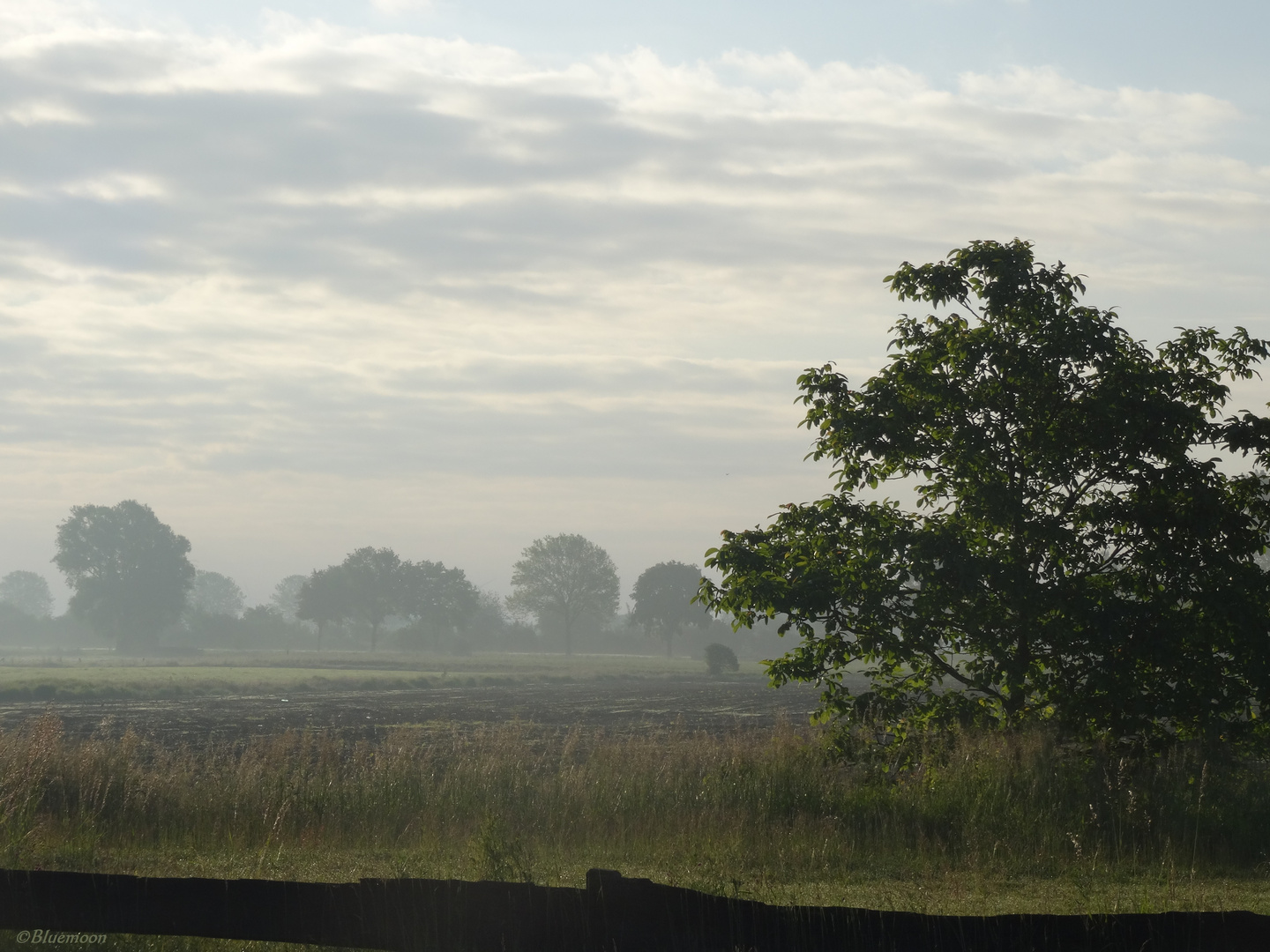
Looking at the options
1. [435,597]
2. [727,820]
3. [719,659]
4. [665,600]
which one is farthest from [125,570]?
[727,820]

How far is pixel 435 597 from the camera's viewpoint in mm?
150125

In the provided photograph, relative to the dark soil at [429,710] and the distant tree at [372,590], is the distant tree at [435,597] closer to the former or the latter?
the distant tree at [372,590]

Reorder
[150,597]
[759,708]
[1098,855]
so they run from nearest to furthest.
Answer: [1098,855] → [759,708] → [150,597]

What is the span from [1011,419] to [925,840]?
544 centimetres

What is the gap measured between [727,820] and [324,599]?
5598 inches

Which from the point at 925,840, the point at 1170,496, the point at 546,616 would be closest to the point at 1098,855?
the point at 925,840

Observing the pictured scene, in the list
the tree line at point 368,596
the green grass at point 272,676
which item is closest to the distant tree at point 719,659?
the green grass at point 272,676

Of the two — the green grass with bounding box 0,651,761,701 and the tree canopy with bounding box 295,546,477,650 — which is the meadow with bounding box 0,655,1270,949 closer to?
the green grass with bounding box 0,651,761,701

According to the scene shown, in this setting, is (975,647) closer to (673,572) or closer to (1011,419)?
(1011,419)

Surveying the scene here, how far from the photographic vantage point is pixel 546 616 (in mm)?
164375

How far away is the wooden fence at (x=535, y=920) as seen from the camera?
5086 mm

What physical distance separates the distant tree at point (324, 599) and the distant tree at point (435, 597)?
7.20 meters

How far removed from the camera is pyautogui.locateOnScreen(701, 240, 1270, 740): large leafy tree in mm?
12828

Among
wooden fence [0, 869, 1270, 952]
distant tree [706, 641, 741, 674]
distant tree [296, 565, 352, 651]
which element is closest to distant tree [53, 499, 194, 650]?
distant tree [296, 565, 352, 651]
